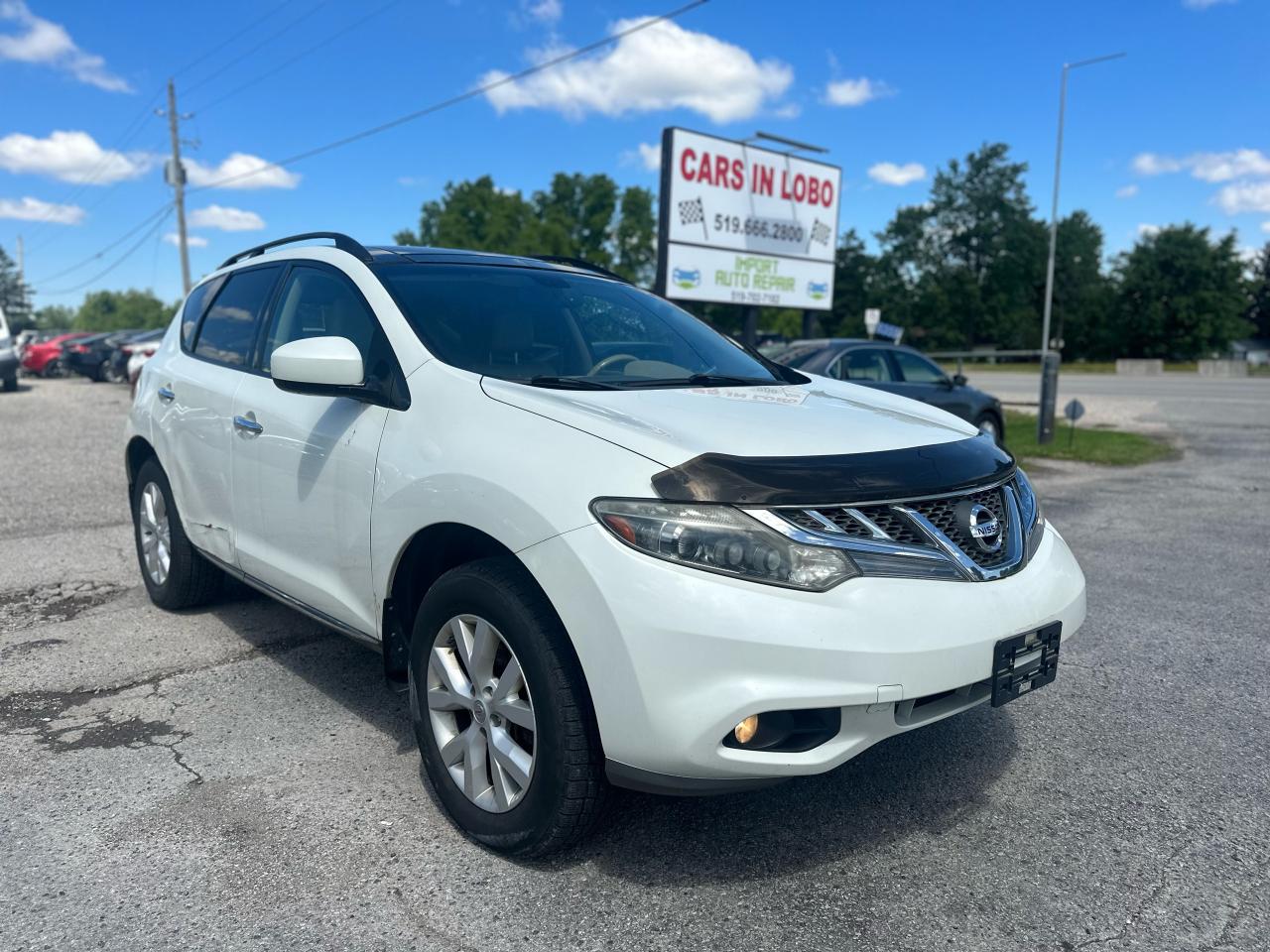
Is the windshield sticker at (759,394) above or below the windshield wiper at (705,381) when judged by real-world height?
below

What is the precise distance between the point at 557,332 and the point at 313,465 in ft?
3.25

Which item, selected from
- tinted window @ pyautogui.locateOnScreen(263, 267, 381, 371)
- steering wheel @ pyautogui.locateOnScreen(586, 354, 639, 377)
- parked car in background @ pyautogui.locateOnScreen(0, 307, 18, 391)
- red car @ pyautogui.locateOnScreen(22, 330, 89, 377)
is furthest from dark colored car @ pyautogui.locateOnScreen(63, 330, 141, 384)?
steering wheel @ pyautogui.locateOnScreen(586, 354, 639, 377)

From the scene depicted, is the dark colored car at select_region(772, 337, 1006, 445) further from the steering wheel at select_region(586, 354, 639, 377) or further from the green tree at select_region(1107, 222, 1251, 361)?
the green tree at select_region(1107, 222, 1251, 361)

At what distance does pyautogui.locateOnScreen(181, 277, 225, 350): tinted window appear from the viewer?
15.9 ft

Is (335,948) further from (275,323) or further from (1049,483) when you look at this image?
(1049,483)

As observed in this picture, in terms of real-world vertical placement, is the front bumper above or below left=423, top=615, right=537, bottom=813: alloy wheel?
above

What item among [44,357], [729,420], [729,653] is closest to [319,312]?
[729,420]

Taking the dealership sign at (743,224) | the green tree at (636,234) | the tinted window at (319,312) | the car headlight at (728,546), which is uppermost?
the green tree at (636,234)

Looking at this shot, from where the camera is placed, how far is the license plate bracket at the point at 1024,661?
255cm

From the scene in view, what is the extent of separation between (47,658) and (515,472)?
10.3 ft

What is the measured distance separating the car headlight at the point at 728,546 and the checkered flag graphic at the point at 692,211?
12225 mm

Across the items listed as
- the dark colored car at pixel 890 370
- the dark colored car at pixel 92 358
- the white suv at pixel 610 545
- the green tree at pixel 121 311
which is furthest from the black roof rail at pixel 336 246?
the green tree at pixel 121 311

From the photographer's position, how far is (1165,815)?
9.88 ft

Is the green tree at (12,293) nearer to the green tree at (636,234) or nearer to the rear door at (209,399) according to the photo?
the green tree at (636,234)
